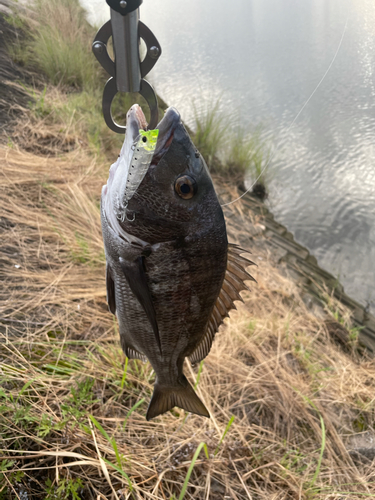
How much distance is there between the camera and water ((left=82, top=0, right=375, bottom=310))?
10.8 feet

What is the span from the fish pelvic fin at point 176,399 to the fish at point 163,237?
31cm

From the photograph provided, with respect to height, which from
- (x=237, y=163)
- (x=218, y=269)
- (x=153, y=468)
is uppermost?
(x=218, y=269)

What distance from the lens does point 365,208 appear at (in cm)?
528

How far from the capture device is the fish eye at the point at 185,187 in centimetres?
90

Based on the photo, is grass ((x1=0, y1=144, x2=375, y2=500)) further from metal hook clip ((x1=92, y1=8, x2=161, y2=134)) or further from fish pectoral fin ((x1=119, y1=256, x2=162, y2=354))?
metal hook clip ((x1=92, y1=8, x2=161, y2=134))

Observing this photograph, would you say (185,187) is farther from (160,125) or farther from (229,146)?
(229,146)

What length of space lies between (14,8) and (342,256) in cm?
898

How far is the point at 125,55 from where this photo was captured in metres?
0.85

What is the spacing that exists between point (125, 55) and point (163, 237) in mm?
511

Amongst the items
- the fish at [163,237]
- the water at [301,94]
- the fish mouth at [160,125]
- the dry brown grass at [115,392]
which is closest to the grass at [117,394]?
the dry brown grass at [115,392]

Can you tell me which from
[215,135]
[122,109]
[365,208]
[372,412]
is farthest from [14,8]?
Result: [372,412]

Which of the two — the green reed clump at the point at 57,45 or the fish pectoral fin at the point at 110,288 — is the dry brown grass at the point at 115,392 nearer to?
the fish pectoral fin at the point at 110,288

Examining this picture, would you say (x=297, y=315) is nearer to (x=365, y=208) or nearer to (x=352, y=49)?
(x=365, y=208)

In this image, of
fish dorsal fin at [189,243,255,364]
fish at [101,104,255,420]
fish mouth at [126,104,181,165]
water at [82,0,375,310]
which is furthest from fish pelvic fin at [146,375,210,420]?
water at [82,0,375,310]
